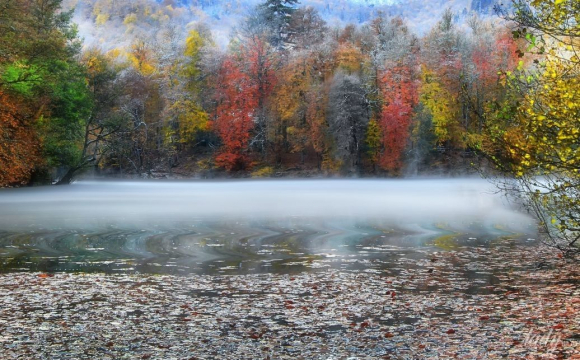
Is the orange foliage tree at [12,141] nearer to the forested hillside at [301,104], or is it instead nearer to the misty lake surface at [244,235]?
the misty lake surface at [244,235]

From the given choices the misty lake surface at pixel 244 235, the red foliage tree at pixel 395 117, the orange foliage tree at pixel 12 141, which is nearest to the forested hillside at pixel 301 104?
the red foliage tree at pixel 395 117

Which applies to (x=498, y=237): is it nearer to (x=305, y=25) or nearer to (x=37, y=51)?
(x=37, y=51)

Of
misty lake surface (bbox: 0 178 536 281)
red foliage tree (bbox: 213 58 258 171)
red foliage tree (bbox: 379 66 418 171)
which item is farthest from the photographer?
red foliage tree (bbox: 213 58 258 171)

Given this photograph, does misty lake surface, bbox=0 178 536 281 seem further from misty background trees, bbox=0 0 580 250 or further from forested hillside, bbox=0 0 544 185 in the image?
forested hillside, bbox=0 0 544 185

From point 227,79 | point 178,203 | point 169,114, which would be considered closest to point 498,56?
point 227,79

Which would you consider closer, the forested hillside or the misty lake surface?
the misty lake surface

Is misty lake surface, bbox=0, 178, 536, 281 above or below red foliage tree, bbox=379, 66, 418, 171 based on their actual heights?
below

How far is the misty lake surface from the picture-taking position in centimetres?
1798

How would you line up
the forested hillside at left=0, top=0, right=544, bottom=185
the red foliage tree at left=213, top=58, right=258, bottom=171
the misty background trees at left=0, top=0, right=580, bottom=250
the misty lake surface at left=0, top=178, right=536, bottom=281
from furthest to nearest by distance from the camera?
the red foliage tree at left=213, top=58, right=258, bottom=171 → the forested hillside at left=0, top=0, right=544, bottom=185 → the misty background trees at left=0, top=0, right=580, bottom=250 → the misty lake surface at left=0, top=178, right=536, bottom=281

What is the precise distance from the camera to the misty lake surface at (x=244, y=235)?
1798cm

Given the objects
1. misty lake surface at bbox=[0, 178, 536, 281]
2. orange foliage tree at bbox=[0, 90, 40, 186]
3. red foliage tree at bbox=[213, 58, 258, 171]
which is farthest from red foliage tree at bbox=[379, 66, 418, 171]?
misty lake surface at bbox=[0, 178, 536, 281]

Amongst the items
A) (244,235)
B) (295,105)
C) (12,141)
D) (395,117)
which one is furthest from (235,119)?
(244,235)

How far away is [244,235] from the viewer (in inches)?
973

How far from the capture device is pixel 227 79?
94.1m
